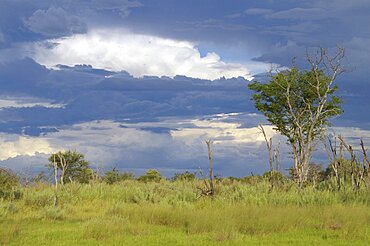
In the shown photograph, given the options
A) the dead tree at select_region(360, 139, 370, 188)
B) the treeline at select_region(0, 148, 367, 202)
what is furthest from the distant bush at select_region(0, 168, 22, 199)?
the dead tree at select_region(360, 139, 370, 188)

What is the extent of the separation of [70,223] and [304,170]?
53.2 feet

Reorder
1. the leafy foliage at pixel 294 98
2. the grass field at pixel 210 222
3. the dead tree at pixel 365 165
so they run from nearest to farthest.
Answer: the grass field at pixel 210 222 < the dead tree at pixel 365 165 < the leafy foliage at pixel 294 98

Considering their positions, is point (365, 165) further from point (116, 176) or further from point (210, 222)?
point (116, 176)

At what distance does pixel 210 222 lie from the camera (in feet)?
58.6

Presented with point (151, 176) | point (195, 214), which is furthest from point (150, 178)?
point (195, 214)

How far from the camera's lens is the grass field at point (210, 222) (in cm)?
1598

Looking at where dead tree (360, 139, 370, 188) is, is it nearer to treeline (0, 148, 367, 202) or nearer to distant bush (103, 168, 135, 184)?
treeline (0, 148, 367, 202)

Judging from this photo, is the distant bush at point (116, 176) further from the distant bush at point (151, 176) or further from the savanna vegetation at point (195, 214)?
the savanna vegetation at point (195, 214)

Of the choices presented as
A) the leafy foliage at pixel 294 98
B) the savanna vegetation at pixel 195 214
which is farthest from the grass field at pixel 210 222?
the leafy foliage at pixel 294 98

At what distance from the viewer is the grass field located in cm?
1598

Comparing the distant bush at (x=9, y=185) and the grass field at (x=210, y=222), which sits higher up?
the distant bush at (x=9, y=185)

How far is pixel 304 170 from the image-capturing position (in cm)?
3216

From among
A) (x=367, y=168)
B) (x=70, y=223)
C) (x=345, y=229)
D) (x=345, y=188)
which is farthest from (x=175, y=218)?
(x=367, y=168)

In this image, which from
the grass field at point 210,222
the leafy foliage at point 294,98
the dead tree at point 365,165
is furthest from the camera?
the leafy foliage at point 294,98
